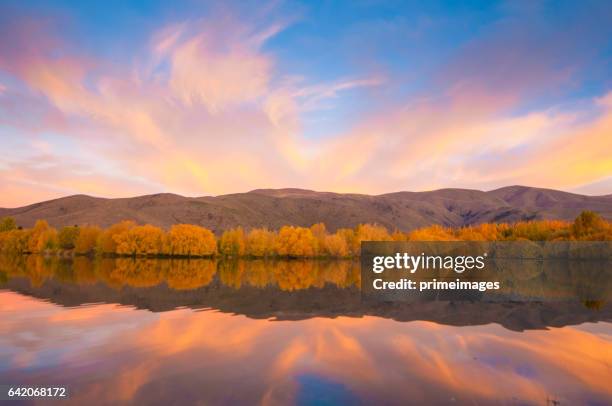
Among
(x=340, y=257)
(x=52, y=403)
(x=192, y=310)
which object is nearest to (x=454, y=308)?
(x=192, y=310)

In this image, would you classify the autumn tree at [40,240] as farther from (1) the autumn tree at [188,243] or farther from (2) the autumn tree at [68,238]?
(1) the autumn tree at [188,243]

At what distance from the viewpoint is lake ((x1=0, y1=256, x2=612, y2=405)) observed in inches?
600

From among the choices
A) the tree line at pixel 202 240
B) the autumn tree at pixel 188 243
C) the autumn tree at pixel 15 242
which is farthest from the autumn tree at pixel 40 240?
the autumn tree at pixel 188 243

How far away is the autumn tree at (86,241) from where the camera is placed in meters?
118

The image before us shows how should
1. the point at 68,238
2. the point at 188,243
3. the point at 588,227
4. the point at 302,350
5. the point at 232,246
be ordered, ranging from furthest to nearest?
the point at 68,238 < the point at 588,227 < the point at 232,246 < the point at 188,243 < the point at 302,350

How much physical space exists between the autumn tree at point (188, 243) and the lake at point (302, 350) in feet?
236

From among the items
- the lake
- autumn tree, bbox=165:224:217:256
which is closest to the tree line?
autumn tree, bbox=165:224:217:256

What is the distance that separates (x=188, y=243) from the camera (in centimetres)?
11150

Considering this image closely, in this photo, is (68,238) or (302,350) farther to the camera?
(68,238)

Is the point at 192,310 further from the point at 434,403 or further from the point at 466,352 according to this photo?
the point at 434,403

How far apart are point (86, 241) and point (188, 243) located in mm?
30863

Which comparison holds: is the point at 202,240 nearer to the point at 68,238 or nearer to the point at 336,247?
the point at 336,247

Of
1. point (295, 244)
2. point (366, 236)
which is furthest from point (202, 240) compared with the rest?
point (366, 236)

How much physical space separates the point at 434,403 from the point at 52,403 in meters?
12.3
